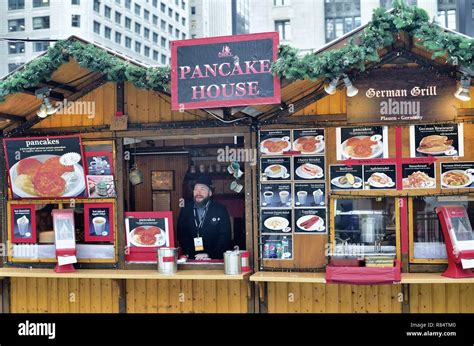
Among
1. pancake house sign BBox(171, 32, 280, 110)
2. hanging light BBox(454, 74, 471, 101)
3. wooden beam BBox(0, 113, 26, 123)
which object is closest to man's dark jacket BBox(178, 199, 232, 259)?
pancake house sign BBox(171, 32, 280, 110)

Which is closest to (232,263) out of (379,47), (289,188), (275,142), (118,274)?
(289,188)

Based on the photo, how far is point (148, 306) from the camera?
333 inches

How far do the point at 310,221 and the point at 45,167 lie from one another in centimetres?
379

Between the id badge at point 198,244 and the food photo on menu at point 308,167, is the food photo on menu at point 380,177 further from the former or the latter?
the id badge at point 198,244

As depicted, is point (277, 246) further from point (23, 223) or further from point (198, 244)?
point (23, 223)

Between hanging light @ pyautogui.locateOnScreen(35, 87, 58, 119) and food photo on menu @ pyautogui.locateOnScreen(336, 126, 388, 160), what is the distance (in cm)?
375

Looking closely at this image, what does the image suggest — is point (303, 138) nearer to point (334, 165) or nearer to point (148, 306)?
point (334, 165)

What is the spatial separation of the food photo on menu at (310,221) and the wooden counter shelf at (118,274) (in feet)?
2.99

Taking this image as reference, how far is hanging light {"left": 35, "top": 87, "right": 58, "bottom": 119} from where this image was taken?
7809 mm

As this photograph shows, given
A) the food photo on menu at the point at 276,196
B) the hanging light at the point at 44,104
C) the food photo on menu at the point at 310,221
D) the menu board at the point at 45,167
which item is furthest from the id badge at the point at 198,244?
the hanging light at the point at 44,104

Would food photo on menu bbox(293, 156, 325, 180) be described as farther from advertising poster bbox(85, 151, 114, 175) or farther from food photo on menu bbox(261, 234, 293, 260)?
advertising poster bbox(85, 151, 114, 175)

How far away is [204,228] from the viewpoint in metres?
8.62

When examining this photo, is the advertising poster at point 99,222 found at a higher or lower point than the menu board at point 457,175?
lower

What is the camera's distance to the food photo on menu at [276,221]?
26.1ft
